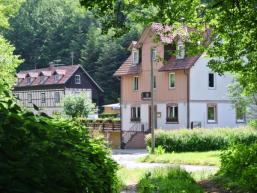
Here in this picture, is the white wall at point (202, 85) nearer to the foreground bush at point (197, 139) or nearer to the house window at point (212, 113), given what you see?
the house window at point (212, 113)

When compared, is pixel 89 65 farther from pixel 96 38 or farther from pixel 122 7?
pixel 122 7

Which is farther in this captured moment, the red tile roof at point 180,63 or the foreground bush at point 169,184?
the red tile roof at point 180,63

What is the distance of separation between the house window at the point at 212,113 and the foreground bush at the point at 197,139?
10782 millimetres

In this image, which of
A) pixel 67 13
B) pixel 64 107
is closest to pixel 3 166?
pixel 64 107

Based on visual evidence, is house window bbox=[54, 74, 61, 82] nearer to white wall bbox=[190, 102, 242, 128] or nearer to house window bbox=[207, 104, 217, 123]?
house window bbox=[207, 104, 217, 123]

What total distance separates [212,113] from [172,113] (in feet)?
11.4

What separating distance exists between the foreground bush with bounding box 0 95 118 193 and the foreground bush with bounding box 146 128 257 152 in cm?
3268

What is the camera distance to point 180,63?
4803cm

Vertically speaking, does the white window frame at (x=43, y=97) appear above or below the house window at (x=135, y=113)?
above

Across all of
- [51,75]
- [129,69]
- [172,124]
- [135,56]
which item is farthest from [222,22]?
[51,75]

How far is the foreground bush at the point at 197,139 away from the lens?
37.3 m

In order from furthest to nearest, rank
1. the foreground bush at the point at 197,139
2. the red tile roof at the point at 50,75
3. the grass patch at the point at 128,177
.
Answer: the red tile roof at the point at 50,75, the foreground bush at the point at 197,139, the grass patch at the point at 128,177

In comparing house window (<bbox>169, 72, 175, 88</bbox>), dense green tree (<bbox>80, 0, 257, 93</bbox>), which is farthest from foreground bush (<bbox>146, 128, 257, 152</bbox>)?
dense green tree (<bbox>80, 0, 257, 93</bbox>)

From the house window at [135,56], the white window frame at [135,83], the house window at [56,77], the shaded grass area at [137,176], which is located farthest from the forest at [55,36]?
the shaded grass area at [137,176]
